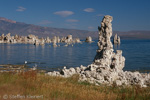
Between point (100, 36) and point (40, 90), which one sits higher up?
point (100, 36)

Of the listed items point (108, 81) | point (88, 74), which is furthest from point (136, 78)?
point (88, 74)

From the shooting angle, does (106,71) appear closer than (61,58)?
Yes

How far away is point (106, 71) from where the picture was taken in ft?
66.5

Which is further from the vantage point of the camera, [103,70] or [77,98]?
[103,70]

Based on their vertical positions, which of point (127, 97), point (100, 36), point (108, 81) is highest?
point (100, 36)

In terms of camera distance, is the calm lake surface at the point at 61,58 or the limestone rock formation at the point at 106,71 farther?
the calm lake surface at the point at 61,58

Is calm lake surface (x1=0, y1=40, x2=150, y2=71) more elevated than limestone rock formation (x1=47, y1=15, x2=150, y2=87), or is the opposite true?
limestone rock formation (x1=47, y1=15, x2=150, y2=87)

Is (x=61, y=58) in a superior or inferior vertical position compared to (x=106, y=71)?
inferior

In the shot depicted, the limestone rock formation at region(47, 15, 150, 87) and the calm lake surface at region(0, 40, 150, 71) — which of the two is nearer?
the limestone rock formation at region(47, 15, 150, 87)

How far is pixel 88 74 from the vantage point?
65.4ft

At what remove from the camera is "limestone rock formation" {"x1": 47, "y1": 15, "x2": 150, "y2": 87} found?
763 inches

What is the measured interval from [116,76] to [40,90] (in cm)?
1388

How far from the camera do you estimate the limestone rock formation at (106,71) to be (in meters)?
19.4

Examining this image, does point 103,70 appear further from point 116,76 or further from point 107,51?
point 107,51
